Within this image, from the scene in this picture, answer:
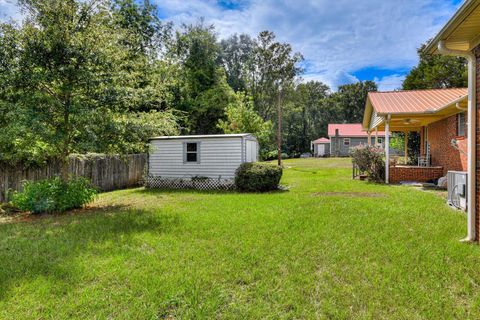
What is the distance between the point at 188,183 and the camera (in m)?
12.9

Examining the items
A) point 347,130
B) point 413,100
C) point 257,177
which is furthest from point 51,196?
point 347,130

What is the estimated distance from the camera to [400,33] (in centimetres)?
1119

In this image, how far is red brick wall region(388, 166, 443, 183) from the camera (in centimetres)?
1274

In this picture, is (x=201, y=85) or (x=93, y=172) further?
(x=201, y=85)

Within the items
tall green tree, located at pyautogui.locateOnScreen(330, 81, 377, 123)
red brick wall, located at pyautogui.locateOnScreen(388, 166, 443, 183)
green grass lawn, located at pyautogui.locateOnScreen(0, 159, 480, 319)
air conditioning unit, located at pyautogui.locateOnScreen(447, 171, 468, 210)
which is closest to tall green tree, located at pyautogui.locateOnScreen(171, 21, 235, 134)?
red brick wall, located at pyautogui.locateOnScreen(388, 166, 443, 183)

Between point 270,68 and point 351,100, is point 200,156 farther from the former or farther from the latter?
point 351,100

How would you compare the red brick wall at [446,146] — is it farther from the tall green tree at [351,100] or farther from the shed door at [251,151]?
the tall green tree at [351,100]

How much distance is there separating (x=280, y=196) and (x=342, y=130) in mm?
33968

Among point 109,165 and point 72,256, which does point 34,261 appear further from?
point 109,165

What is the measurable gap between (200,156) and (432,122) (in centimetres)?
1168

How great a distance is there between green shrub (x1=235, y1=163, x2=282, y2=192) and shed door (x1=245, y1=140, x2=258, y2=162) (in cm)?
108

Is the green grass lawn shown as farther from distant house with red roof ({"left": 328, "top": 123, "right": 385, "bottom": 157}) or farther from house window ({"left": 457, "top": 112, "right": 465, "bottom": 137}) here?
distant house with red roof ({"left": 328, "top": 123, "right": 385, "bottom": 157})

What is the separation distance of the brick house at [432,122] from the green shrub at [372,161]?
1.32ft

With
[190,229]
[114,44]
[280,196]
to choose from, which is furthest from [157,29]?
[190,229]
